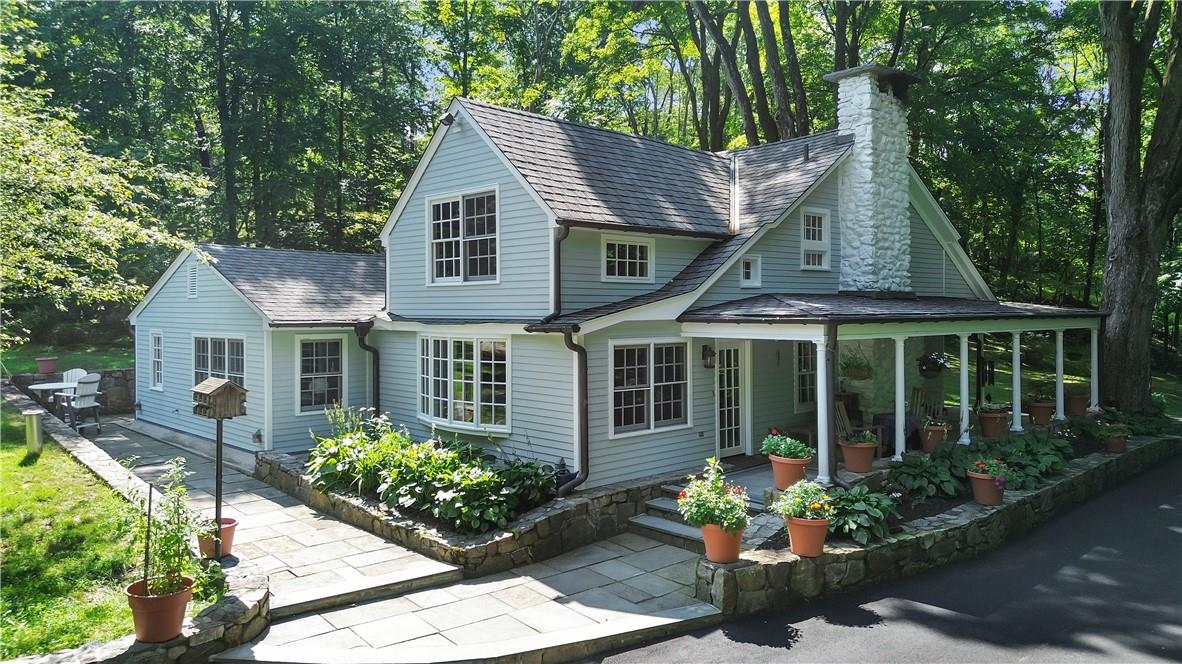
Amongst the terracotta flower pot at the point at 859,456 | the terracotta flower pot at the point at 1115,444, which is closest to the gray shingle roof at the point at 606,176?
the terracotta flower pot at the point at 859,456

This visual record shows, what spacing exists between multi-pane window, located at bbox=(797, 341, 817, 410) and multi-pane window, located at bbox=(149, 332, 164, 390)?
48.0ft

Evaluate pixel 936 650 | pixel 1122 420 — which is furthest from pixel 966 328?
pixel 936 650

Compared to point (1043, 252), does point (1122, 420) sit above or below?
below

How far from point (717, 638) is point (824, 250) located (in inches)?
361

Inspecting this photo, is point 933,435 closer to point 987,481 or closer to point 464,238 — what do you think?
point 987,481

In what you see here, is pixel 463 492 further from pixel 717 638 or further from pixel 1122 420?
pixel 1122 420

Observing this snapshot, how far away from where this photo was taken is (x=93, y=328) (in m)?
26.7

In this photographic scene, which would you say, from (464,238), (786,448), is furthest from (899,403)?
(464,238)

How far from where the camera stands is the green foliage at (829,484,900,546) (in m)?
8.03

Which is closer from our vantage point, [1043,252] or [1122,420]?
[1122,420]

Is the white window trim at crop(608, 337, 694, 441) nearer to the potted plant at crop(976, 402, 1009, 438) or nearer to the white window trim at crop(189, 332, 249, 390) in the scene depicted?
the potted plant at crop(976, 402, 1009, 438)

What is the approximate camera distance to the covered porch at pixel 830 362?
9508 mm

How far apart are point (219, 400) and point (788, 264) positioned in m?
9.75

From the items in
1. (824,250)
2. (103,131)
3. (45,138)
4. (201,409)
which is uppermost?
(103,131)
